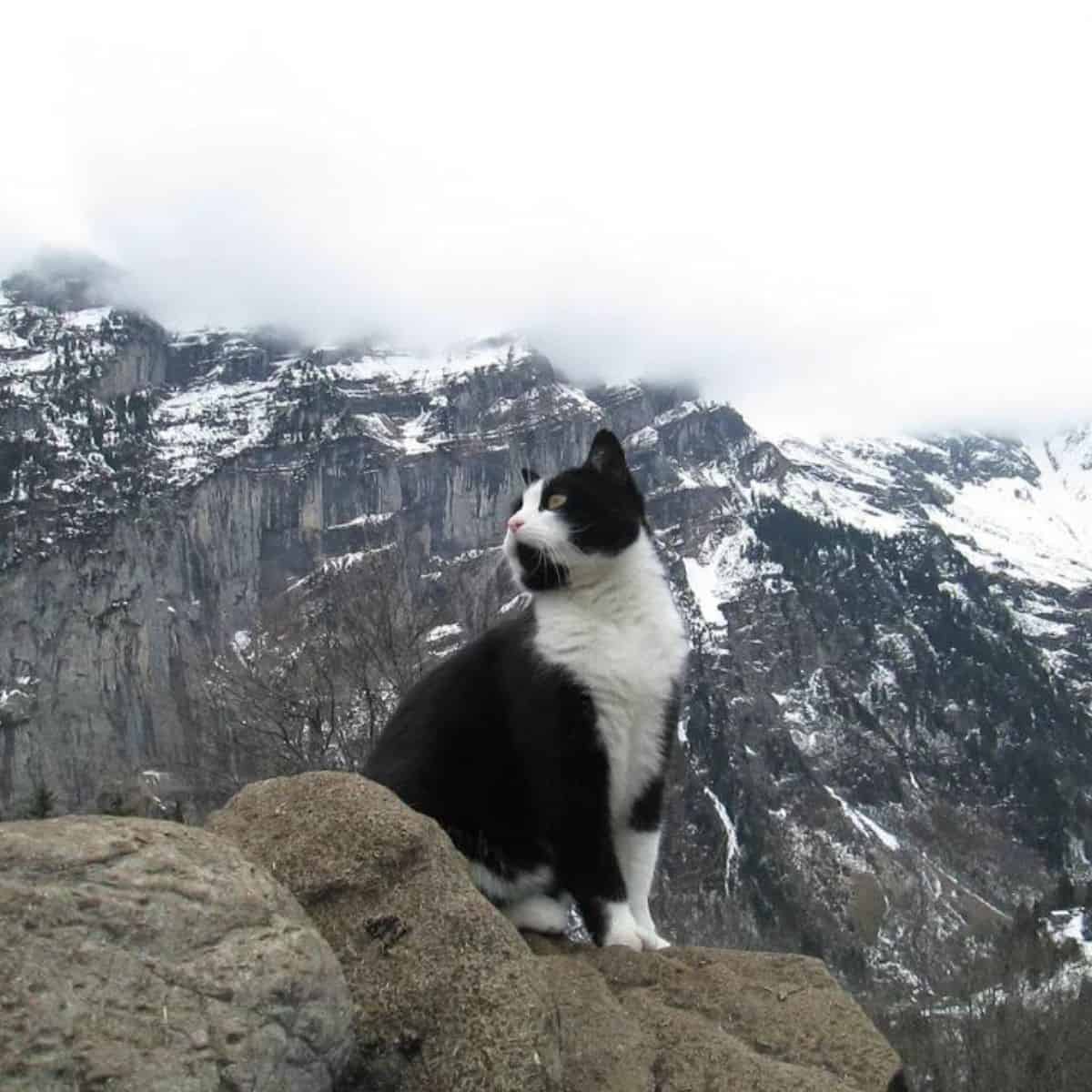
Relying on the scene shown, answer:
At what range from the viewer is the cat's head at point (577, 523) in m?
5.84

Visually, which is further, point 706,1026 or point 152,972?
point 706,1026

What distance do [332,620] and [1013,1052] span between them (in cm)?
4132

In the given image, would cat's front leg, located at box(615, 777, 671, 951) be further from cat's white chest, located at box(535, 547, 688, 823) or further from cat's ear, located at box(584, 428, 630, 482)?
cat's ear, located at box(584, 428, 630, 482)

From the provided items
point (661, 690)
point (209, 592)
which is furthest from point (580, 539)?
point (209, 592)

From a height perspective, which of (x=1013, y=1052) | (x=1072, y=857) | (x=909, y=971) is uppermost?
(x=1013, y=1052)

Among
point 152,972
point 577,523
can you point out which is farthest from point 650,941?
point 152,972

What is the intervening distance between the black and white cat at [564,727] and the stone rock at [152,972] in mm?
1950

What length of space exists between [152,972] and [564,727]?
2586 mm

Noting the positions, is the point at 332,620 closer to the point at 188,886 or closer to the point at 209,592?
the point at 188,886

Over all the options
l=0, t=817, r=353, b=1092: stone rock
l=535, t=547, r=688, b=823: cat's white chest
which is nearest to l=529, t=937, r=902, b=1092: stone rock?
l=535, t=547, r=688, b=823: cat's white chest

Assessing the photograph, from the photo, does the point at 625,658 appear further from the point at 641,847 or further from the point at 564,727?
the point at 641,847

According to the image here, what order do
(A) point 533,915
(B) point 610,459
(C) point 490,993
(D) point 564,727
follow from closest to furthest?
1. (C) point 490,993
2. (D) point 564,727
3. (A) point 533,915
4. (B) point 610,459

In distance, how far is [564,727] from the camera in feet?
17.7

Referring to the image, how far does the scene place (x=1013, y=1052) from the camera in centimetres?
4569
